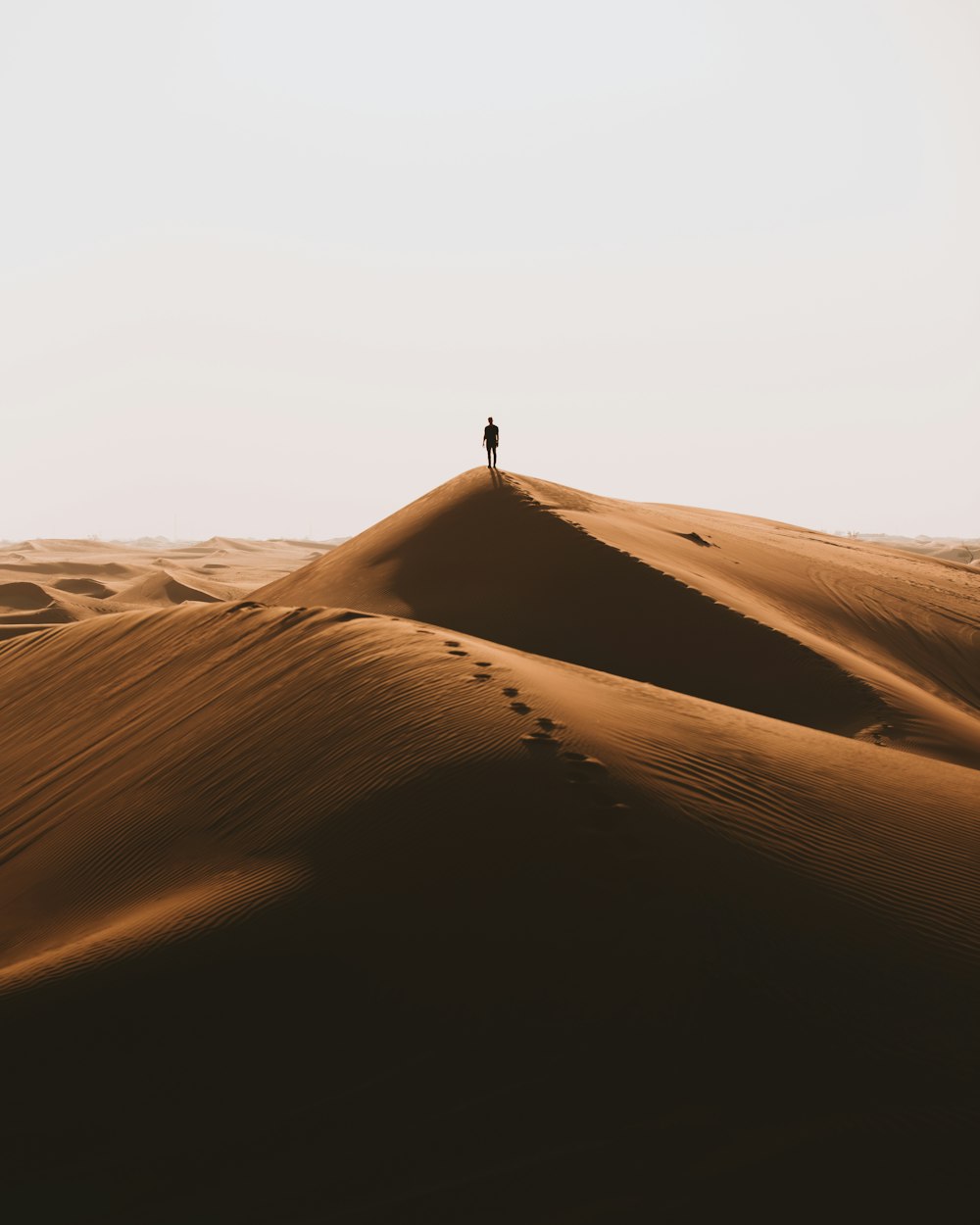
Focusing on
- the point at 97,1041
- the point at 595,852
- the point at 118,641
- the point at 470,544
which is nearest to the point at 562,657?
the point at 470,544

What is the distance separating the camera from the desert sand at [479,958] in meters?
3.16

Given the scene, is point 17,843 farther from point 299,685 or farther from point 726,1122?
point 726,1122

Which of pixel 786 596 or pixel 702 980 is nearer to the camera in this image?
pixel 702 980

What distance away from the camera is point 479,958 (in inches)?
147

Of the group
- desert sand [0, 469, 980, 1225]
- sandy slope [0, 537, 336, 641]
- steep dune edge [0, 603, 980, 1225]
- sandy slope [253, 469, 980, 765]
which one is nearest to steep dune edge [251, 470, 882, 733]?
sandy slope [253, 469, 980, 765]

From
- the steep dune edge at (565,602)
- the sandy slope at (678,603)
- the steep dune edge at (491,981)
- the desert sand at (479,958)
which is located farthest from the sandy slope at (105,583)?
the steep dune edge at (491,981)

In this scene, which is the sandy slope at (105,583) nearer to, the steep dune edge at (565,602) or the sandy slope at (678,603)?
the steep dune edge at (565,602)

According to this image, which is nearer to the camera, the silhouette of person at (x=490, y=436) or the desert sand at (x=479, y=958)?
the desert sand at (x=479, y=958)

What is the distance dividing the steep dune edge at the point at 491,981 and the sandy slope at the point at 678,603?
4.15 meters

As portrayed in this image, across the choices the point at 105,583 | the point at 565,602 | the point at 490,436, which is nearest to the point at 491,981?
the point at 565,602

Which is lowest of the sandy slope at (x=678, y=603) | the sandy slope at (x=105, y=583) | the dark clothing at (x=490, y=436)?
the sandy slope at (x=105, y=583)

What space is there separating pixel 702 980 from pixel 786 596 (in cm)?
1027

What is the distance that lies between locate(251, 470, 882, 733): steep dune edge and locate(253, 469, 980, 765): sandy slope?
22 millimetres

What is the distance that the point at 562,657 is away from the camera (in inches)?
410
